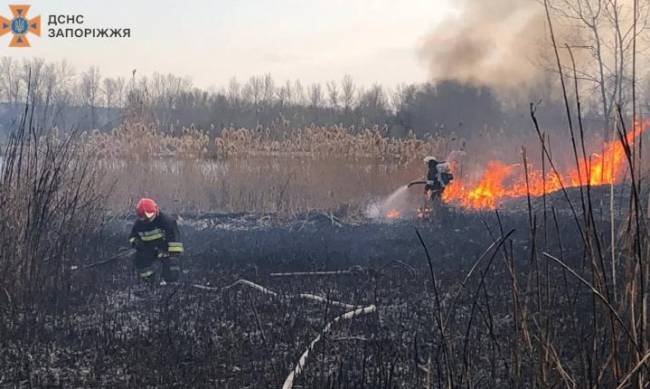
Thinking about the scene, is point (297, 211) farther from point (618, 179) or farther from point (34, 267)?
point (618, 179)

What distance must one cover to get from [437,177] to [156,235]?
249 inches

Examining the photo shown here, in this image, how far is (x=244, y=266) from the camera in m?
9.34

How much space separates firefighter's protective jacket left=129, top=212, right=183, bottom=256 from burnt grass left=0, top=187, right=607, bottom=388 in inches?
19.6

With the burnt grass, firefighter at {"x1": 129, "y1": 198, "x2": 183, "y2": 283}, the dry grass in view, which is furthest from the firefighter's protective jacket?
the dry grass

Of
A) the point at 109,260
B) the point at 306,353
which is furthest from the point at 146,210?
the point at 306,353

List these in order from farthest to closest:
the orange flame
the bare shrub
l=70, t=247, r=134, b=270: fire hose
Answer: the orange flame, l=70, t=247, r=134, b=270: fire hose, the bare shrub

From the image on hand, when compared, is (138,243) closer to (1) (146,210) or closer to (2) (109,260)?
(1) (146,210)

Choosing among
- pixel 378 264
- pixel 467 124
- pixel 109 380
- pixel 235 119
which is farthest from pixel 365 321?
pixel 235 119

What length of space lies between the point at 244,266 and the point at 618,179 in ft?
43.6

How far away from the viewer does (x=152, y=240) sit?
8.00m

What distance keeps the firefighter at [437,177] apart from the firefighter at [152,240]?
19.9ft

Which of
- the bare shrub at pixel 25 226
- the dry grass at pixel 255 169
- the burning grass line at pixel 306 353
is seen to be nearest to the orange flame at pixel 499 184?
the dry grass at pixel 255 169

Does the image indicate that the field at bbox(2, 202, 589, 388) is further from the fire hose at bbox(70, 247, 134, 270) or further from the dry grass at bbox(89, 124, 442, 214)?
the dry grass at bbox(89, 124, 442, 214)

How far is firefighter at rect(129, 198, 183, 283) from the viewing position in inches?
311
